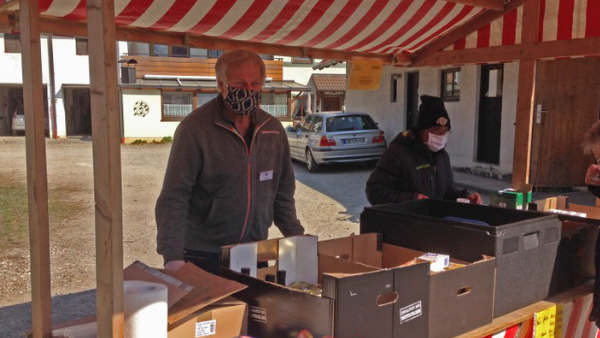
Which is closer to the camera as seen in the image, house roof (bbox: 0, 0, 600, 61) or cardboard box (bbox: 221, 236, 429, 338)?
cardboard box (bbox: 221, 236, 429, 338)

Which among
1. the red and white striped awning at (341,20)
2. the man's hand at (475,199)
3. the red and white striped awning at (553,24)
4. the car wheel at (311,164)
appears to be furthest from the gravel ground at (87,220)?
the red and white striped awning at (553,24)

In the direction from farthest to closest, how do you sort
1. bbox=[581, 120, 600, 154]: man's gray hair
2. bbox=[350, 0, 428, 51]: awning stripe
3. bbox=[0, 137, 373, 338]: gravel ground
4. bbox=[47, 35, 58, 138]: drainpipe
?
bbox=[47, 35, 58, 138]: drainpipe < bbox=[0, 137, 373, 338]: gravel ground < bbox=[350, 0, 428, 51]: awning stripe < bbox=[581, 120, 600, 154]: man's gray hair

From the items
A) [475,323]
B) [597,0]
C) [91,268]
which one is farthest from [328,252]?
[91,268]

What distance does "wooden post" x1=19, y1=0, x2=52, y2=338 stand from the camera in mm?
1724

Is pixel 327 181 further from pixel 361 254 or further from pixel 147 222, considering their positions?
pixel 361 254

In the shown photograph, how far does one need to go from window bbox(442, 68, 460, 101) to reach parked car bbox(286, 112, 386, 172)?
1.87 metres

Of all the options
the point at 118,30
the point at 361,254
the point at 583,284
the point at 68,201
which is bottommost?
the point at 68,201

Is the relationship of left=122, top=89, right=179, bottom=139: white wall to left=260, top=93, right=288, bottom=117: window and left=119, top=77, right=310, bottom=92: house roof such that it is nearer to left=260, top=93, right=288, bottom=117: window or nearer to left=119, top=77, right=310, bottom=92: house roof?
left=119, top=77, right=310, bottom=92: house roof

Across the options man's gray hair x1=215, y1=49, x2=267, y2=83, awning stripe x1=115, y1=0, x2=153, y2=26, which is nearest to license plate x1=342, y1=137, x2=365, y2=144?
awning stripe x1=115, y1=0, x2=153, y2=26

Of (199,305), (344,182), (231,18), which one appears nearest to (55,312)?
(231,18)

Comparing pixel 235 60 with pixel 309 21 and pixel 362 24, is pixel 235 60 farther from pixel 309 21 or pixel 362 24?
pixel 362 24

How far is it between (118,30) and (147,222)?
5645mm

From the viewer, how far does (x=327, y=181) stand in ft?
42.3

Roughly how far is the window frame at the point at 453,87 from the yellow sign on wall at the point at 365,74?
9328 millimetres
